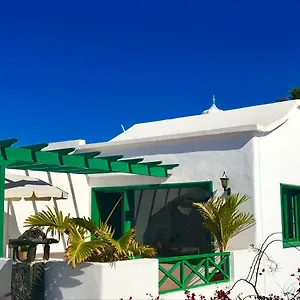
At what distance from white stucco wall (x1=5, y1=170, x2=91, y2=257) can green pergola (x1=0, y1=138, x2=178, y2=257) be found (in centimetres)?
209

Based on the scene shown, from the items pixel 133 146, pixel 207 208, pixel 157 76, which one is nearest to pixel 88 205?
pixel 133 146

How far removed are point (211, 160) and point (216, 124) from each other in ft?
Result: 7.26

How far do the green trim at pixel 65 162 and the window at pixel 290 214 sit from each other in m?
3.00

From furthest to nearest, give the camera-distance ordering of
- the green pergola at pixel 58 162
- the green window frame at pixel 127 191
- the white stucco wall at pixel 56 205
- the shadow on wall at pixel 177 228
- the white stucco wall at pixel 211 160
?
the shadow on wall at pixel 177 228, the white stucco wall at pixel 56 205, the green window frame at pixel 127 191, the white stucco wall at pixel 211 160, the green pergola at pixel 58 162

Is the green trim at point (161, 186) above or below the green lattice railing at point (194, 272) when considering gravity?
above

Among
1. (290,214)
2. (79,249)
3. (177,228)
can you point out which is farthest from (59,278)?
(177,228)

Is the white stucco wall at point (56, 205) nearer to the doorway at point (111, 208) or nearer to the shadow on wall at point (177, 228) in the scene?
the doorway at point (111, 208)

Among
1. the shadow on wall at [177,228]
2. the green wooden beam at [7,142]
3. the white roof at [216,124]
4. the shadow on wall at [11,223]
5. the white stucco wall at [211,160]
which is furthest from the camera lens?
the shadow on wall at [177,228]

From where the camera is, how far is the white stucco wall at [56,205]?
44.3ft

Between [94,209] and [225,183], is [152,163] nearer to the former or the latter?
[225,183]

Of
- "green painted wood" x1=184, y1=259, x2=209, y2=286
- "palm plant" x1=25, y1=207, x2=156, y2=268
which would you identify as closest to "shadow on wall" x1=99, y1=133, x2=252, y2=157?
"green painted wood" x1=184, y1=259, x2=209, y2=286

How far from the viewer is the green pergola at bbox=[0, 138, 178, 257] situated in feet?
32.2

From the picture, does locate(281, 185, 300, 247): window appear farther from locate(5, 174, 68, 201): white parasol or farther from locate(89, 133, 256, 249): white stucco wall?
locate(5, 174, 68, 201): white parasol

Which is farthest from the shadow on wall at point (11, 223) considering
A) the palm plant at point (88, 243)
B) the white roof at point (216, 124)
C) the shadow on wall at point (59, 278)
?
the shadow on wall at point (59, 278)
